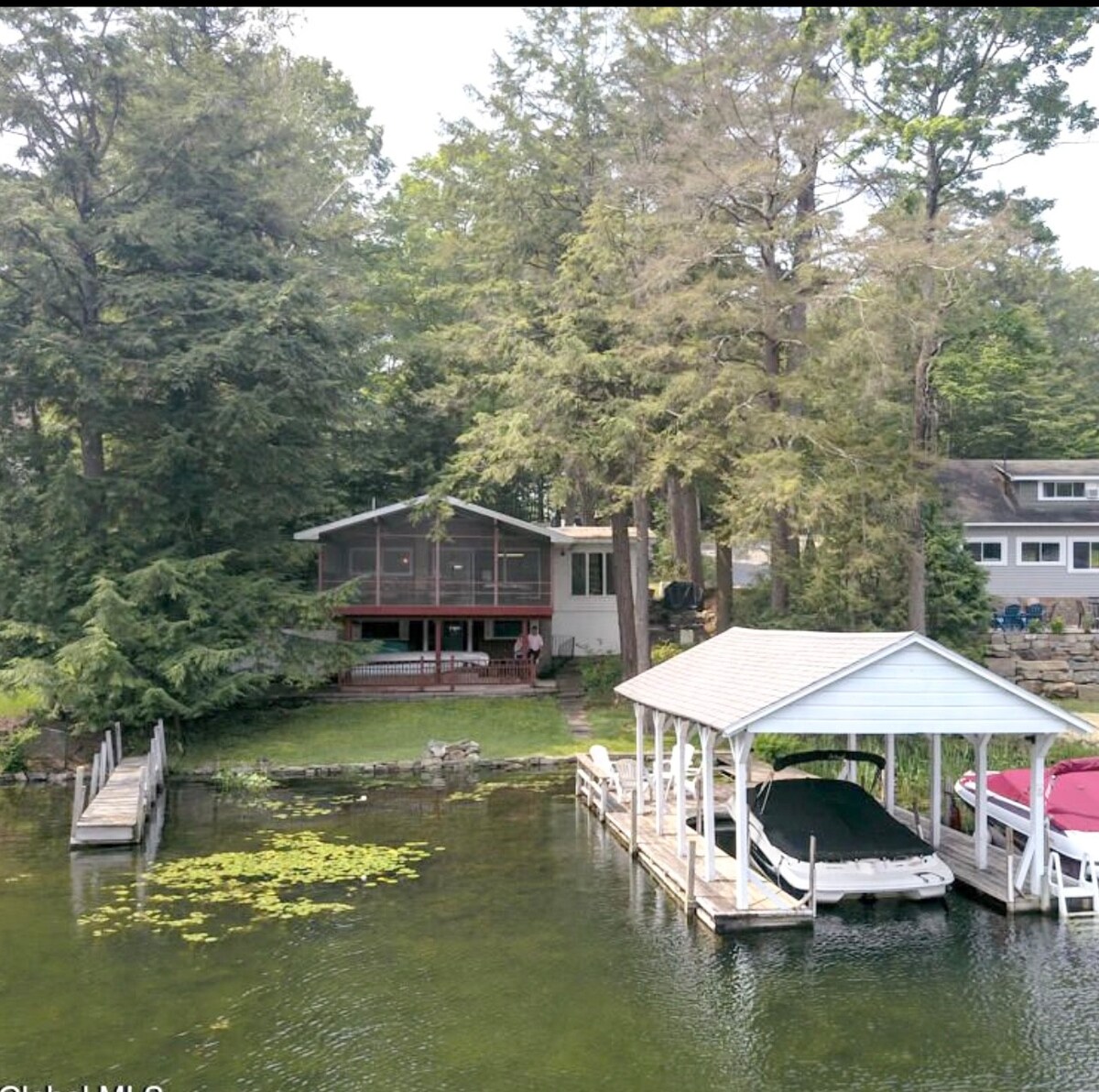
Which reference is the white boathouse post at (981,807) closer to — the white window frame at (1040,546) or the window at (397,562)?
the window at (397,562)

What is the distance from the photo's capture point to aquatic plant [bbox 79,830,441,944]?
12.7m

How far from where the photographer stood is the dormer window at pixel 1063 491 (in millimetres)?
→ 36188

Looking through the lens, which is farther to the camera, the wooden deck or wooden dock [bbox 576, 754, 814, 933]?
the wooden deck

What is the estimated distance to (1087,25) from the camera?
2483 centimetres

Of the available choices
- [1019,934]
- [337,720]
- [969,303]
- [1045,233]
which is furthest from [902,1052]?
[1045,233]

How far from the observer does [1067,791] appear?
14.3 metres

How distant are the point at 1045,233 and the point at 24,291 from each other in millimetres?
26962

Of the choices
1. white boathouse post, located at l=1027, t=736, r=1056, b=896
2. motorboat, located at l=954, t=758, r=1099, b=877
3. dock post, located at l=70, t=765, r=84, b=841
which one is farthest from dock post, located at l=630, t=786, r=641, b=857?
dock post, located at l=70, t=765, r=84, b=841

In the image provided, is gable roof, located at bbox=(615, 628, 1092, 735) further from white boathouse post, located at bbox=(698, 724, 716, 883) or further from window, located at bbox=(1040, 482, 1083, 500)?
window, located at bbox=(1040, 482, 1083, 500)

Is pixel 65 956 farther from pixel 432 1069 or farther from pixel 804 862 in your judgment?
pixel 804 862

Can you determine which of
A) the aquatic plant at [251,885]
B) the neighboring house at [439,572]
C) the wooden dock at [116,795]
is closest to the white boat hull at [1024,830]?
the aquatic plant at [251,885]

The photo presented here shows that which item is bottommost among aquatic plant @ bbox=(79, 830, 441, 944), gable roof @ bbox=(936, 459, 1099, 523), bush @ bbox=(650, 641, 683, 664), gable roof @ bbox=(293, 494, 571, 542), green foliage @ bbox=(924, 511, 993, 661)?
aquatic plant @ bbox=(79, 830, 441, 944)

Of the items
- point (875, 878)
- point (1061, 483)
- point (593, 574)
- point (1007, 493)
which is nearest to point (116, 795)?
point (875, 878)

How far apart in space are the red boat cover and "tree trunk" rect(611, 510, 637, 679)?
14926mm
